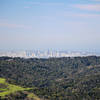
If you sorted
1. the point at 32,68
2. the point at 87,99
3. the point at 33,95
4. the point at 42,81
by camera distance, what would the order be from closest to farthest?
the point at 33,95, the point at 87,99, the point at 42,81, the point at 32,68

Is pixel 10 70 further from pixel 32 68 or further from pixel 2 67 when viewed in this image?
pixel 32 68

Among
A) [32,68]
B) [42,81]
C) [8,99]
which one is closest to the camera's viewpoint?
[8,99]

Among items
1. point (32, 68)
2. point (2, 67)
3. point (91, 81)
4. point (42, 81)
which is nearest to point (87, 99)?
point (91, 81)

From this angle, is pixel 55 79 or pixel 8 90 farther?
pixel 55 79

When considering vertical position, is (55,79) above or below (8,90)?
below

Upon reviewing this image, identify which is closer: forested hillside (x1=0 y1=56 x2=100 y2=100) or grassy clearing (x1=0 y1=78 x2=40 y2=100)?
grassy clearing (x1=0 y1=78 x2=40 y2=100)

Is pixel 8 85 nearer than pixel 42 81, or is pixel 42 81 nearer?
pixel 8 85

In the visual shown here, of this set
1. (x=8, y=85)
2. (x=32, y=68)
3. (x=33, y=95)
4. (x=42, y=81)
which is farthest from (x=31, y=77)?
(x=33, y=95)
